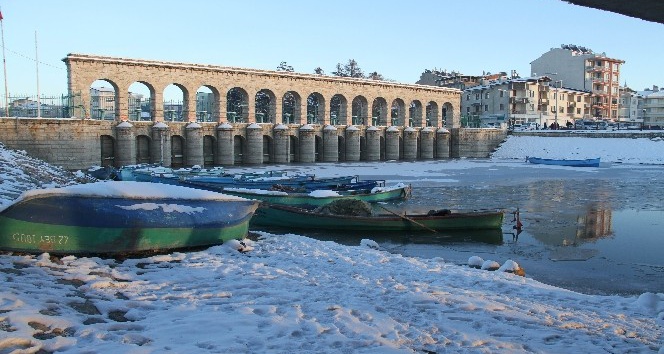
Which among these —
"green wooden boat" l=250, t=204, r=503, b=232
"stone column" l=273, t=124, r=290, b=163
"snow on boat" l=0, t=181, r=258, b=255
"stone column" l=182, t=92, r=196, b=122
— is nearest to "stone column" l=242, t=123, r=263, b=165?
"stone column" l=273, t=124, r=290, b=163

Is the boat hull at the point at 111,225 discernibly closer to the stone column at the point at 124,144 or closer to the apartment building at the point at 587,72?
the stone column at the point at 124,144

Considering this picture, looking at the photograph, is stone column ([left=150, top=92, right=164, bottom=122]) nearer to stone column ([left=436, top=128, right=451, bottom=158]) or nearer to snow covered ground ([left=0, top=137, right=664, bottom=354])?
stone column ([left=436, top=128, right=451, bottom=158])

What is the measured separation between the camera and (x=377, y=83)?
65.0 m

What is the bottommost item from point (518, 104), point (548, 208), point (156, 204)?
point (548, 208)

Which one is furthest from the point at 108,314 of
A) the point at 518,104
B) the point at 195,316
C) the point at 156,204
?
the point at 518,104

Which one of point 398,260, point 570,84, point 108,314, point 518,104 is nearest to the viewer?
point 108,314

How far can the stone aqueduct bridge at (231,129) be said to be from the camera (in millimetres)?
39906

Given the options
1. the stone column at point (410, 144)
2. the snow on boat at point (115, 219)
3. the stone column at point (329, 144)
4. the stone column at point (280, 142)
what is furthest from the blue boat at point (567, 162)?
the snow on boat at point (115, 219)

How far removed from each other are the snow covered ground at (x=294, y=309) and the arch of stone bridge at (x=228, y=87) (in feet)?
121

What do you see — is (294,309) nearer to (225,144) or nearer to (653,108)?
(225,144)

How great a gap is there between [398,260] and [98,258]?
19.6 feet

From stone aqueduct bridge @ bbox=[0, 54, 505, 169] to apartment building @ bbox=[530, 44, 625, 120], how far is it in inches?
1718

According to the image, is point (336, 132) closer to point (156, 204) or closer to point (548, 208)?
point (548, 208)

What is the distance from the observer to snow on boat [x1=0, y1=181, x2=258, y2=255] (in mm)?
9734
